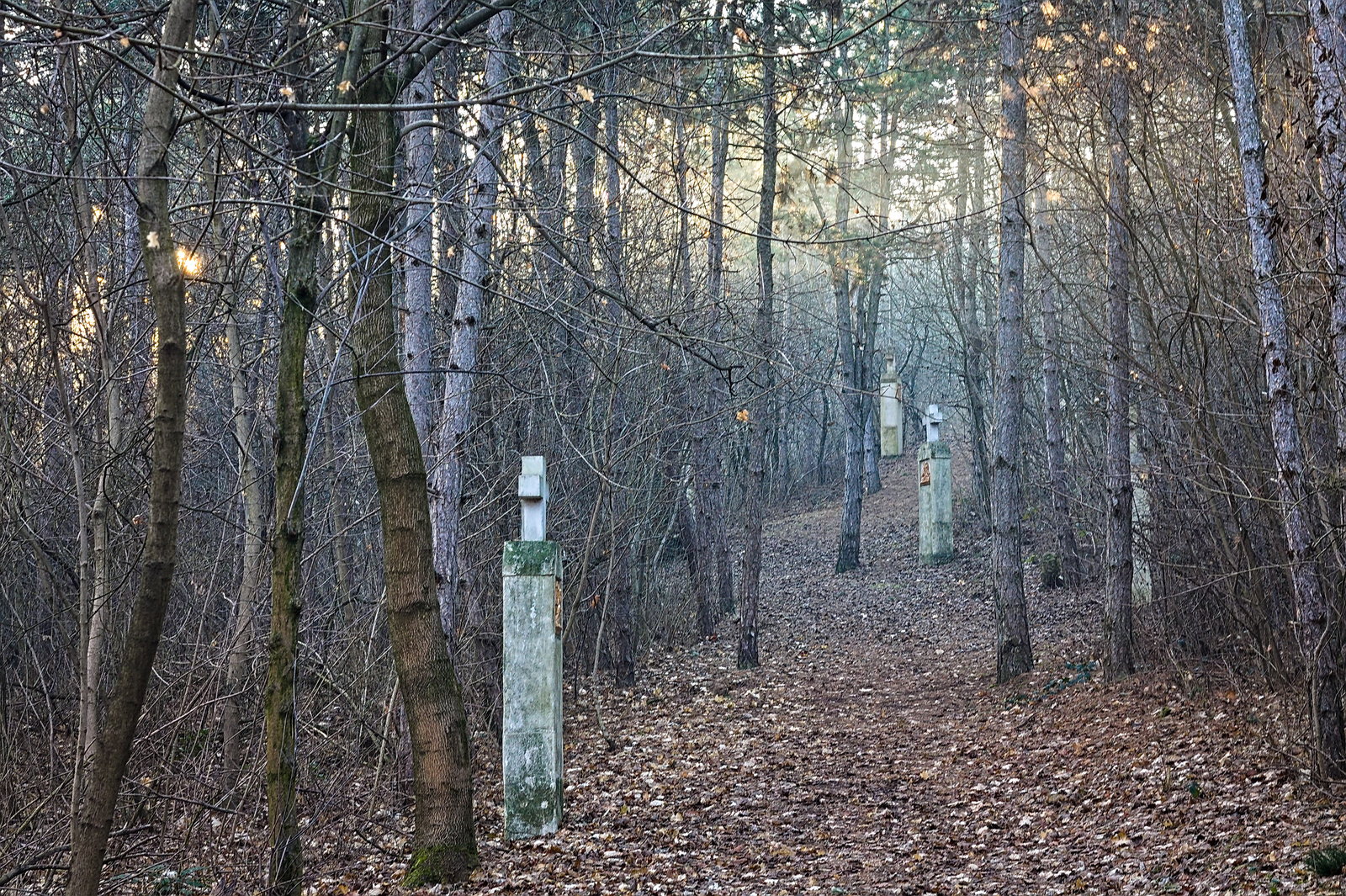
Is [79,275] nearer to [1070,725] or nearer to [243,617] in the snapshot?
[243,617]

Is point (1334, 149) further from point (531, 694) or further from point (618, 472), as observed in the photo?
point (618, 472)

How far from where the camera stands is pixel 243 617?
284 inches

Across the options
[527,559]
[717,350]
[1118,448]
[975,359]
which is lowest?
[527,559]

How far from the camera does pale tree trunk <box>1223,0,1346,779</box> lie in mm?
5711

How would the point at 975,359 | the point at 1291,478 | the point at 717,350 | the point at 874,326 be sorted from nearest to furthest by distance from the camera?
1. the point at 1291,478
2. the point at 717,350
3. the point at 975,359
4. the point at 874,326

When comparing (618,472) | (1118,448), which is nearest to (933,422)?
(618,472)

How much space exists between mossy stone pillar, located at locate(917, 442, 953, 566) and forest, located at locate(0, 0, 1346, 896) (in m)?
4.98

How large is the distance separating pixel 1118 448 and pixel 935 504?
9539 mm

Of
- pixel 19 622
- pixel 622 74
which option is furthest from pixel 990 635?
pixel 19 622

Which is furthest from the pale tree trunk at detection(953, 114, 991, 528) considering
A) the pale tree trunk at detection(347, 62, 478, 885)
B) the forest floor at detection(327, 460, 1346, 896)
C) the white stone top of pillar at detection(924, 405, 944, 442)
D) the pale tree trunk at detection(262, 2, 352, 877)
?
the pale tree trunk at detection(262, 2, 352, 877)

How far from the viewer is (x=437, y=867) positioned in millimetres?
6473

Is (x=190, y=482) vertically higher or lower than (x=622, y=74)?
lower

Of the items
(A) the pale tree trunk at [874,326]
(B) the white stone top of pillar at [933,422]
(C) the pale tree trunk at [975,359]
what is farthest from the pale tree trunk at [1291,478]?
(A) the pale tree trunk at [874,326]

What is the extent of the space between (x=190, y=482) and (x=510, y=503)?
2.84m
